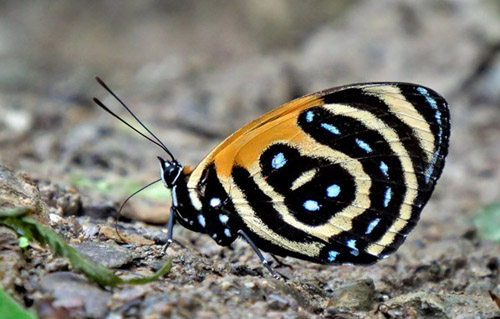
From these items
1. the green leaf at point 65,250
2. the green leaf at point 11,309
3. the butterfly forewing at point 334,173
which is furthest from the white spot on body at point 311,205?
the green leaf at point 11,309

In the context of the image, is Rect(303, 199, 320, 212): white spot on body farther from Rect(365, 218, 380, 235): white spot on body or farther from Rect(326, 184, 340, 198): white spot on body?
Rect(365, 218, 380, 235): white spot on body

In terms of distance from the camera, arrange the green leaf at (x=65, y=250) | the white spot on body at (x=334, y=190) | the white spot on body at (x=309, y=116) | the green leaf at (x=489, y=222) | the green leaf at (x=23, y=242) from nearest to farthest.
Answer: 1. the green leaf at (x=65, y=250)
2. the green leaf at (x=23, y=242)
3. the white spot on body at (x=309, y=116)
4. the white spot on body at (x=334, y=190)
5. the green leaf at (x=489, y=222)

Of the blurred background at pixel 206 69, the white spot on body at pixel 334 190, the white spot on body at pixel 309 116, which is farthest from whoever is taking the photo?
the blurred background at pixel 206 69

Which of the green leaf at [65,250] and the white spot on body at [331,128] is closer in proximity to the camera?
the green leaf at [65,250]

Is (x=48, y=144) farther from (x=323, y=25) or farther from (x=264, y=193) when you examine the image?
(x=323, y=25)

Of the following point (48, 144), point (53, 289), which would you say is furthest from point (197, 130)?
point (53, 289)

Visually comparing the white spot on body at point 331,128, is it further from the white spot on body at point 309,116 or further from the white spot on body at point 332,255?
the white spot on body at point 332,255

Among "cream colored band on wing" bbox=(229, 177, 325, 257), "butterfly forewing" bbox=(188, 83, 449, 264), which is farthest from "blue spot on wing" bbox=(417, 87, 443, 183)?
"cream colored band on wing" bbox=(229, 177, 325, 257)
